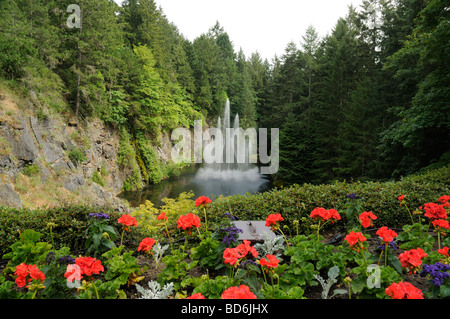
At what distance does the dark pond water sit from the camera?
1266 centimetres

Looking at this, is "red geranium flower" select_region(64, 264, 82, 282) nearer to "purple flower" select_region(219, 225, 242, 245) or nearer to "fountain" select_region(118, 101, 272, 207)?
"purple flower" select_region(219, 225, 242, 245)

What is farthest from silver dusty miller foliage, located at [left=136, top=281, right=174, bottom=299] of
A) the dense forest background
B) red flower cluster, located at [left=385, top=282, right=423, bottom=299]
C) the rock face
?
the dense forest background

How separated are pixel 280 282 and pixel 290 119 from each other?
19.4 metres

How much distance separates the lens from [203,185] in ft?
49.2

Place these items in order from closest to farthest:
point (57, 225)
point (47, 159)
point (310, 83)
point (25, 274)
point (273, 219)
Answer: point (25, 274), point (273, 219), point (57, 225), point (47, 159), point (310, 83)

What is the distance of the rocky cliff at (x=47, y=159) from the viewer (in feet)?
22.8

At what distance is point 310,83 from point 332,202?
66.5ft

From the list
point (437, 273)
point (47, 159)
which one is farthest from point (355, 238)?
point (47, 159)

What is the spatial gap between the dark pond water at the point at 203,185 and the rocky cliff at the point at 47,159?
70.0 inches

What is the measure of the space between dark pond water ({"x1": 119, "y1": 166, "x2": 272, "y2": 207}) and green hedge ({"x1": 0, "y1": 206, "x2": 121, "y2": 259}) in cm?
862

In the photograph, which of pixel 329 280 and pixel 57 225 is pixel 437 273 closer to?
pixel 329 280

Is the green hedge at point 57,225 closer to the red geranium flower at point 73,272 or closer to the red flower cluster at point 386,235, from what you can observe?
the red geranium flower at point 73,272

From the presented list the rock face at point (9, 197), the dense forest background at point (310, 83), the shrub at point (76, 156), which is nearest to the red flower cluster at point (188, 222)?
the rock face at point (9, 197)

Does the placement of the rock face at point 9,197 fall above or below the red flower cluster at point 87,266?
below
